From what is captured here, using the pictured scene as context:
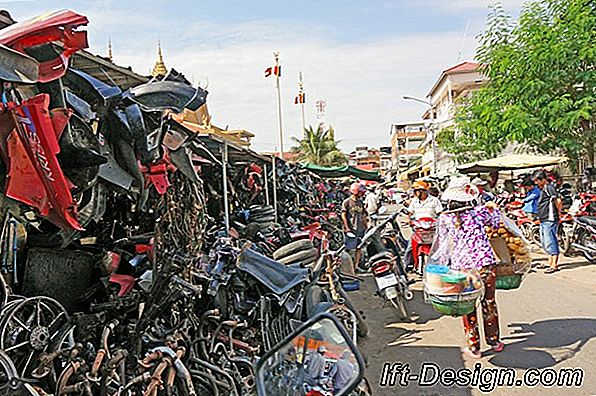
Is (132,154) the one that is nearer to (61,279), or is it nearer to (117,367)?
(61,279)

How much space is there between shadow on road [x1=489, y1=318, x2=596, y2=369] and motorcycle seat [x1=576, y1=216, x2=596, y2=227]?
15.1 ft

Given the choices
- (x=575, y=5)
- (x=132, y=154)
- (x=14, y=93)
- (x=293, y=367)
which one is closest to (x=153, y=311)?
(x=132, y=154)

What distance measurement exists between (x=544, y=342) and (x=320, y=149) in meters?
36.6

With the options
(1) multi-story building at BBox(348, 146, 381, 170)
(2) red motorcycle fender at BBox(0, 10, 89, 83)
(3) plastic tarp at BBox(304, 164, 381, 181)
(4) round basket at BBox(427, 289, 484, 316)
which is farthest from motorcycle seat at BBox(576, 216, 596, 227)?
(1) multi-story building at BBox(348, 146, 381, 170)

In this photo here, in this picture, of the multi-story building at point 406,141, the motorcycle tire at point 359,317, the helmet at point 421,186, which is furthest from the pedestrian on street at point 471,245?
the multi-story building at point 406,141

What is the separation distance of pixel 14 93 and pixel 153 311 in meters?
1.79

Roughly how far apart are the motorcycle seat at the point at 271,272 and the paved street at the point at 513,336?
4.09 feet

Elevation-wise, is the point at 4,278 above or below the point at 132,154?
below

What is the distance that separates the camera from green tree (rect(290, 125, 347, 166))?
4222cm

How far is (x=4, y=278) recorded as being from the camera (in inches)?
155

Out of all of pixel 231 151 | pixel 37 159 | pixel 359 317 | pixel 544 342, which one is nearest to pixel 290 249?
pixel 359 317

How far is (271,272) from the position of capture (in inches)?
213

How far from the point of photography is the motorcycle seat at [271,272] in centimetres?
529

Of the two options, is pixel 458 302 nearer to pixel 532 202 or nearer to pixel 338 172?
pixel 532 202
